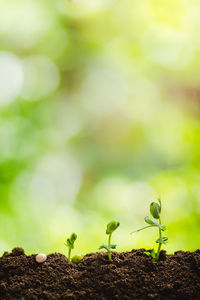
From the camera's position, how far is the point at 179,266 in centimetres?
91

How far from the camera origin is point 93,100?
2834 mm

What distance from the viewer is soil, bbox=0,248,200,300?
83 centimetres

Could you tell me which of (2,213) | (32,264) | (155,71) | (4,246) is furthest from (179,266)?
(155,71)

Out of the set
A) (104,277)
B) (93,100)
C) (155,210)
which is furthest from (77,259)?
(93,100)

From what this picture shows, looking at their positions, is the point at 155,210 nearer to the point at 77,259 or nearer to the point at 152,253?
the point at 152,253

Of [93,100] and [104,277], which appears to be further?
[93,100]

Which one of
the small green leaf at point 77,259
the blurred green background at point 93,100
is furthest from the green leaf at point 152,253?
the blurred green background at point 93,100

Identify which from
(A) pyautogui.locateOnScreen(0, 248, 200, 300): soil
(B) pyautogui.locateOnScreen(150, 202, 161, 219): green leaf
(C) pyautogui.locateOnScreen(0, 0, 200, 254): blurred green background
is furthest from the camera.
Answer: (C) pyautogui.locateOnScreen(0, 0, 200, 254): blurred green background

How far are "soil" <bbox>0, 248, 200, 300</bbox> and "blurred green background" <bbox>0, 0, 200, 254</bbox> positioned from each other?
1.68m

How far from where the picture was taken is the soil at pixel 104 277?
827 mm

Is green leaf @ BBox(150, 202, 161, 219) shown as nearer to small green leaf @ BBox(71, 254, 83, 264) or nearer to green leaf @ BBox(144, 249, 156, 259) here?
green leaf @ BBox(144, 249, 156, 259)

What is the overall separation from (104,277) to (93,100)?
2056mm

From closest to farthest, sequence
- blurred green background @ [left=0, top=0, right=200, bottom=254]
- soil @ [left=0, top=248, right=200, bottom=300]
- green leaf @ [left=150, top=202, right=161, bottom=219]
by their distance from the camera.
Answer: soil @ [left=0, top=248, right=200, bottom=300], green leaf @ [left=150, top=202, right=161, bottom=219], blurred green background @ [left=0, top=0, right=200, bottom=254]

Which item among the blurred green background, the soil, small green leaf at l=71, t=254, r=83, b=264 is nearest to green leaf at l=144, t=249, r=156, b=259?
the soil
